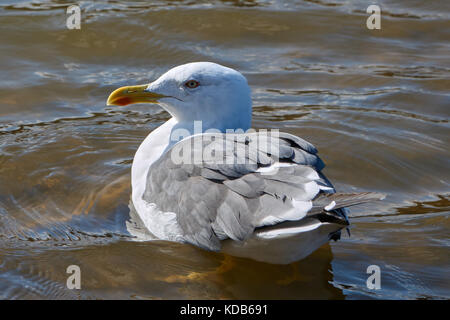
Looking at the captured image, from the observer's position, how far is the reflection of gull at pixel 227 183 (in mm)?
3547

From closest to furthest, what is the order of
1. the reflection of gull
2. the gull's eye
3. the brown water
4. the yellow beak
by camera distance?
the reflection of gull, the brown water, the gull's eye, the yellow beak

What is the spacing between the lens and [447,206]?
4902 millimetres

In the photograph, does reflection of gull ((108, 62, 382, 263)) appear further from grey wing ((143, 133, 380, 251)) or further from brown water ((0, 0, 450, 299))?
brown water ((0, 0, 450, 299))

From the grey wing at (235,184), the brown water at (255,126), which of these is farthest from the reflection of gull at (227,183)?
the brown water at (255,126)

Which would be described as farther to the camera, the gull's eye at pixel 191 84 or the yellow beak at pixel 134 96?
the yellow beak at pixel 134 96

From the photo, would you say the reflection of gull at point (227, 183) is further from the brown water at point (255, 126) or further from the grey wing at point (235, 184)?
the brown water at point (255, 126)

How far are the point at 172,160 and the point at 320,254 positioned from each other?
3.58ft

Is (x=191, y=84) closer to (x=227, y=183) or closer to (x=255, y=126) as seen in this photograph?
(x=227, y=183)

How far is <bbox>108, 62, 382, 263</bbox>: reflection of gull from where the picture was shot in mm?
3547

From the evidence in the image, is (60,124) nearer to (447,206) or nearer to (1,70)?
(1,70)

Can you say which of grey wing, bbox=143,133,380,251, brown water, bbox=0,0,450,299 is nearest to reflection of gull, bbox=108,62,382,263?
grey wing, bbox=143,133,380,251

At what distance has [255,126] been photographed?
6.06 meters

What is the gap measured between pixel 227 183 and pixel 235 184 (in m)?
0.07
